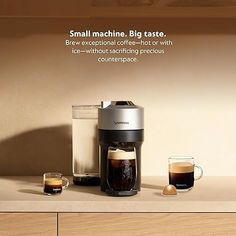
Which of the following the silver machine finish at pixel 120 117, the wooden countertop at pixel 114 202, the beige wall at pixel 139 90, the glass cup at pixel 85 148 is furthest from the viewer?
the beige wall at pixel 139 90

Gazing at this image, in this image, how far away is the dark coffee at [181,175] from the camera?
1.65 meters

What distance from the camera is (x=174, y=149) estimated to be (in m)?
1.95

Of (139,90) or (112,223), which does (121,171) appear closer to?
(112,223)

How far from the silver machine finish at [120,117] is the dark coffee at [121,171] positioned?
0.08 meters

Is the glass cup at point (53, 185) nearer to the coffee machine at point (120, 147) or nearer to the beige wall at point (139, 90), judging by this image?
the coffee machine at point (120, 147)

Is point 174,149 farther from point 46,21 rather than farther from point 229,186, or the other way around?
point 46,21

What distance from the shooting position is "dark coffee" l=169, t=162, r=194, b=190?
165 centimetres

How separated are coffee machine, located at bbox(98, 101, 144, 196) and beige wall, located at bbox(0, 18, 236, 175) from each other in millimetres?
299

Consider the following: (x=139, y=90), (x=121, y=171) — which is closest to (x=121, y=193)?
(x=121, y=171)

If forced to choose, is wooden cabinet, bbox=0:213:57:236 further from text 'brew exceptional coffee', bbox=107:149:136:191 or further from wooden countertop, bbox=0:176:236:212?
text 'brew exceptional coffee', bbox=107:149:136:191

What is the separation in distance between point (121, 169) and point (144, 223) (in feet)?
0.55

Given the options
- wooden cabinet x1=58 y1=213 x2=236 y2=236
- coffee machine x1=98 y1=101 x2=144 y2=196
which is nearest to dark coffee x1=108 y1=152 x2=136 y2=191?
coffee machine x1=98 y1=101 x2=144 y2=196

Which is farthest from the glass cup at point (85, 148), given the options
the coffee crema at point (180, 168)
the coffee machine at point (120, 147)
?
the coffee crema at point (180, 168)

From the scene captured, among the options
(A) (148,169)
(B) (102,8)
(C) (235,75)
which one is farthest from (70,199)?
(C) (235,75)
